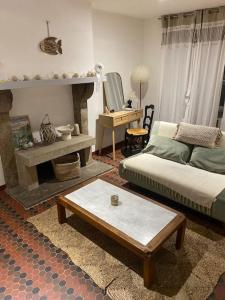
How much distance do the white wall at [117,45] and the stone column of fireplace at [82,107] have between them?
15.6 inches

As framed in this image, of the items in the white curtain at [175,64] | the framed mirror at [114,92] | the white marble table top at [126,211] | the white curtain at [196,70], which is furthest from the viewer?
the framed mirror at [114,92]

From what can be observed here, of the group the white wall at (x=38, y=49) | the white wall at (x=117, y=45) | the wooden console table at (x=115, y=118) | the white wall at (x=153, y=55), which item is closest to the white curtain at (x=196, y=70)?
the white wall at (x=153, y=55)

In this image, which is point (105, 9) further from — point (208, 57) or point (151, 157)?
point (151, 157)

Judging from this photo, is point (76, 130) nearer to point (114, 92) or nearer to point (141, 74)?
point (114, 92)

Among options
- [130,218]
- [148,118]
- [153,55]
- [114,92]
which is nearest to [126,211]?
[130,218]

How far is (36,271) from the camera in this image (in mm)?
1794

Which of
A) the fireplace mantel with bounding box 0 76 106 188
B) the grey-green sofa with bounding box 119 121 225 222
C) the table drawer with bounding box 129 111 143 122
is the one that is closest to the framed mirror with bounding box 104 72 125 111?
the table drawer with bounding box 129 111 143 122

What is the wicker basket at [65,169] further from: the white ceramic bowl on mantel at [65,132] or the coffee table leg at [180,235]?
the coffee table leg at [180,235]

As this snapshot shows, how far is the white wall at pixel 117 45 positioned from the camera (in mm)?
3588

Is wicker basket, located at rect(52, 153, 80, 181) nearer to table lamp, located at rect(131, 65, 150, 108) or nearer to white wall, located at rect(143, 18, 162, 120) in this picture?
table lamp, located at rect(131, 65, 150, 108)

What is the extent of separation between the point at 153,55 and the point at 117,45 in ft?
2.78

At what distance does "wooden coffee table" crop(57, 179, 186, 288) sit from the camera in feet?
5.29

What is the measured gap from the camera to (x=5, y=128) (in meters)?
2.72

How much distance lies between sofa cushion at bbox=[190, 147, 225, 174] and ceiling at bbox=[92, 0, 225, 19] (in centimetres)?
204
